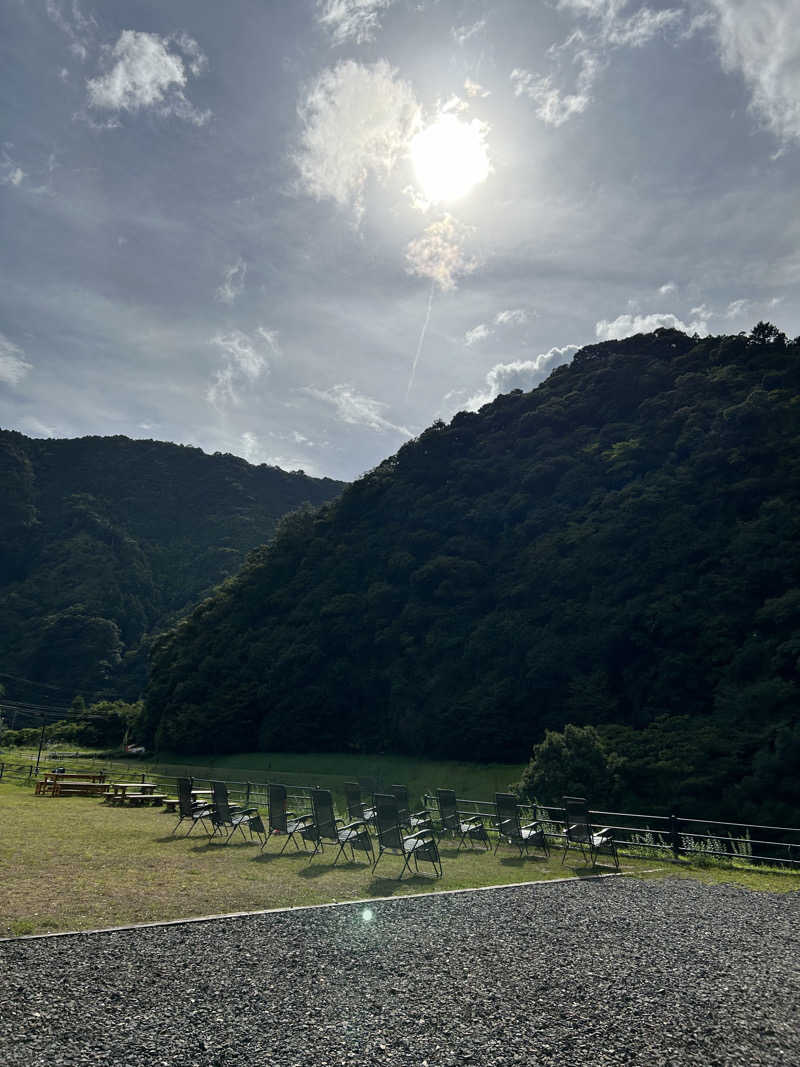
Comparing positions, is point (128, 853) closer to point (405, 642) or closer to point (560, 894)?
point (560, 894)

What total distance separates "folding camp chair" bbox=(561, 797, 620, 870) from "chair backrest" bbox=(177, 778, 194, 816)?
7707 millimetres

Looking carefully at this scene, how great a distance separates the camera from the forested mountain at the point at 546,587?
34.4 metres

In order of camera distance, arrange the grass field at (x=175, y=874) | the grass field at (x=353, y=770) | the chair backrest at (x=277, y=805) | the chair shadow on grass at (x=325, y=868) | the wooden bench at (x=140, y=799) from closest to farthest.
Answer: the grass field at (x=175, y=874), the chair shadow on grass at (x=325, y=868), the chair backrest at (x=277, y=805), the wooden bench at (x=140, y=799), the grass field at (x=353, y=770)

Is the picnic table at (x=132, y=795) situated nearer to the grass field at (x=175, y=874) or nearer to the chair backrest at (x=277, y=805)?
the grass field at (x=175, y=874)

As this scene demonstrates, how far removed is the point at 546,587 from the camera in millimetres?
42750

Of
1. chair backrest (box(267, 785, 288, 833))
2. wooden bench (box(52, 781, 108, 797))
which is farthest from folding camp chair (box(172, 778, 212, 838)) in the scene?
wooden bench (box(52, 781, 108, 797))

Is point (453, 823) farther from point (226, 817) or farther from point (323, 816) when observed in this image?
point (226, 817)

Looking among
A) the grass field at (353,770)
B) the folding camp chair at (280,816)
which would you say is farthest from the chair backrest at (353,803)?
the grass field at (353,770)

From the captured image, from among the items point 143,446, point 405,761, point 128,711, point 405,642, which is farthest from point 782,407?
point 143,446

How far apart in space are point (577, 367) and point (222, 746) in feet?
154

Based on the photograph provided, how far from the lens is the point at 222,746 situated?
49.7 m

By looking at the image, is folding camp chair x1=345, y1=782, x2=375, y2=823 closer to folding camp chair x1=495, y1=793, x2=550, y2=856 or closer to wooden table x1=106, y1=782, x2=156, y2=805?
folding camp chair x1=495, y1=793, x2=550, y2=856

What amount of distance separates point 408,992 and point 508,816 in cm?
763

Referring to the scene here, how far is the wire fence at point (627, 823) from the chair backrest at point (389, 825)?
5.53 feet
